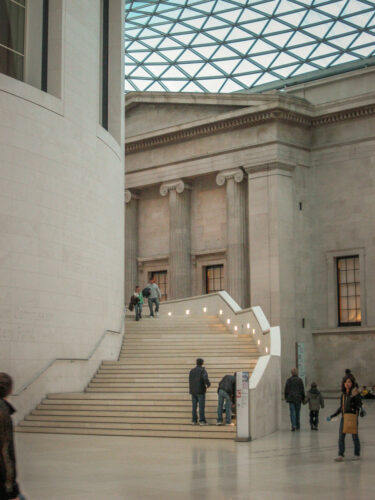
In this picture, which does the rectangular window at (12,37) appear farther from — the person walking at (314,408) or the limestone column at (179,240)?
the limestone column at (179,240)

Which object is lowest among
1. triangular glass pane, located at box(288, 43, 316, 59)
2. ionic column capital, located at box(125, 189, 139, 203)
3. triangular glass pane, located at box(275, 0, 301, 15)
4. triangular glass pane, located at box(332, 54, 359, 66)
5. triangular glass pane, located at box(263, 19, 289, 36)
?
ionic column capital, located at box(125, 189, 139, 203)

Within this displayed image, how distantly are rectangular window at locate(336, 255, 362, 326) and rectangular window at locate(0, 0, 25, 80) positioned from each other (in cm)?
2076

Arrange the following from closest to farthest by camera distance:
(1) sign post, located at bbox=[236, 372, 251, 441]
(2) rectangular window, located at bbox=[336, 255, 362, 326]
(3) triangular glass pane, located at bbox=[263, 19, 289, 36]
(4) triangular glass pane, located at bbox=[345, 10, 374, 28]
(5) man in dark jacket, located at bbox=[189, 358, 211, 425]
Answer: (1) sign post, located at bbox=[236, 372, 251, 441]
(5) man in dark jacket, located at bbox=[189, 358, 211, 425]
(2) rectangular window, located at bbox=[336, 255, 362, 326]
(4) triangular glass pane, located at bbox=[345, 10, 374, 28]
(3) triangular glass pane, located at bbox=[263, 19, 289, 36]

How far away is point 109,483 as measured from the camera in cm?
1185

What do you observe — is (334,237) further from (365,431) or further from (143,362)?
(365,431)

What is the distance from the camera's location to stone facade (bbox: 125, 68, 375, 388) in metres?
40.3

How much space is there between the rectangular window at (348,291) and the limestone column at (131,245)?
1285 cm

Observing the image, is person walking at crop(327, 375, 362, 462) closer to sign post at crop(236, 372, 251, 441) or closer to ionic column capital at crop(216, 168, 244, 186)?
sign post at crop(236, 372, 251, 441)

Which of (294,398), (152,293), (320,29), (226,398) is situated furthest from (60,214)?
(320,29)

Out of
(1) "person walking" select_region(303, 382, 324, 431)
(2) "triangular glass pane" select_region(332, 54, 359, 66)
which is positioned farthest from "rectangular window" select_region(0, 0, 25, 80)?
(2) "triangular glass pane" select_region(332, 54, 359, 66)

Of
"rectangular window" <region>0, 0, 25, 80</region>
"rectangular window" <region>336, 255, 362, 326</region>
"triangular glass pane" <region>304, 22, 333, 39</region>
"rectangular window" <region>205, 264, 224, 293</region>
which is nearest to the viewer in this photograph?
"rectangular window" <region>0, 0, 25, 80</region>

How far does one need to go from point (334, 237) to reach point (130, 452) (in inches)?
1064

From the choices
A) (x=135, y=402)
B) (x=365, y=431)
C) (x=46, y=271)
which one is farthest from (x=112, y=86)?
(x=365, y=431)

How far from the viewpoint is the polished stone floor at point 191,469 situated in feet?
36.1
